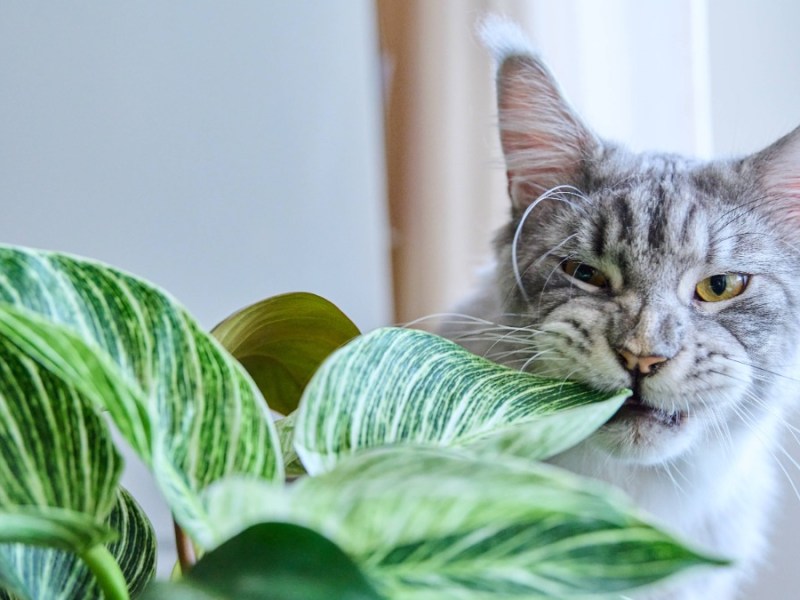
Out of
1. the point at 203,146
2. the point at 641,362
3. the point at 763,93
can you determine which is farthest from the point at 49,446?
the point at 203,146

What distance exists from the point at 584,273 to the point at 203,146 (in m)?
0.87

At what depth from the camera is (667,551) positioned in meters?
0.25

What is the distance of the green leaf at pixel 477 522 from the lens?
0.79ft

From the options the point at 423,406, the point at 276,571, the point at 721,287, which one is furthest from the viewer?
the point at 721,287

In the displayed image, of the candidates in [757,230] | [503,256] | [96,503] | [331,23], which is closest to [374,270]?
[331,23]

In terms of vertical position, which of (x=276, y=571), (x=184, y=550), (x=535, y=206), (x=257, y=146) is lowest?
(x=184, y=550)

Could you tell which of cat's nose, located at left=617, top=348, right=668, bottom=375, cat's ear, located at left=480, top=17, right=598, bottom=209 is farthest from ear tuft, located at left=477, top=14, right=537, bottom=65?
cat's nose, located at left=617, top=348, right=668, bottom=375

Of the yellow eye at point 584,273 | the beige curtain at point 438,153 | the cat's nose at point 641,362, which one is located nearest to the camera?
the cat's nose at point 641,362

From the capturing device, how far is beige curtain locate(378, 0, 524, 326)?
118cm

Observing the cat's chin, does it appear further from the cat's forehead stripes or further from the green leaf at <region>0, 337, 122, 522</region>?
the green leaf at <region>0, 337, 122, 522</region>

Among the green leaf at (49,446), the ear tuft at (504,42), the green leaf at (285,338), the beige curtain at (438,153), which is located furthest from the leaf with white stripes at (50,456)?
the beige curtain at (438,153)

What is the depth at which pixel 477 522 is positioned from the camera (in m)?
0.25

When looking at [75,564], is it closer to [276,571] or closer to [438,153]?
[276,571]

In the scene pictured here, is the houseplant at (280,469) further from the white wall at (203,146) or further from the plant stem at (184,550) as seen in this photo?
the white wall at (203,146)
